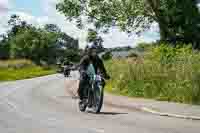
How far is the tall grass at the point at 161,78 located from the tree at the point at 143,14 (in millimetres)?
18239

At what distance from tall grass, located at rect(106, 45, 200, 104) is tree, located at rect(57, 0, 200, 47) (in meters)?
18.2

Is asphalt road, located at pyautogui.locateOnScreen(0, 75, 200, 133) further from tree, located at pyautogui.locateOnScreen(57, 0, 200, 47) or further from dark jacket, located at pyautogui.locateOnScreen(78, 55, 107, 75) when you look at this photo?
tree, located at pyautogui.locateOnScreen(57, 0, 200, 47)

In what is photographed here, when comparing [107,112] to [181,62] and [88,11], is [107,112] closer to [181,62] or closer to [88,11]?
[181,62]

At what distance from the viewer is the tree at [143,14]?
45.8 m

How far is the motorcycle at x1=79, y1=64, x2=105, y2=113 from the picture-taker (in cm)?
1607

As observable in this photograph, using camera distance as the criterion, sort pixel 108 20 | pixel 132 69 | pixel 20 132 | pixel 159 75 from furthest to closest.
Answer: pixel 108 20 → pixel 132 69 → pixel 159 75 → pixel 20 132

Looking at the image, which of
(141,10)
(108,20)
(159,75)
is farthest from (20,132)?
(108,20)

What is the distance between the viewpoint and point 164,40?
48.3 m

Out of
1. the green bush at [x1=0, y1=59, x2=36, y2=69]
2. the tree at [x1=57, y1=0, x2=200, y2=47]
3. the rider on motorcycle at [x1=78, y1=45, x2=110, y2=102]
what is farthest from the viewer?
the green bush at [x1=0, y1=59, x2=36, y2=69]

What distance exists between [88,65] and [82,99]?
109cm

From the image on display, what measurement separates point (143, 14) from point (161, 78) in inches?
975

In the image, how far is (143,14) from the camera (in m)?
46.2

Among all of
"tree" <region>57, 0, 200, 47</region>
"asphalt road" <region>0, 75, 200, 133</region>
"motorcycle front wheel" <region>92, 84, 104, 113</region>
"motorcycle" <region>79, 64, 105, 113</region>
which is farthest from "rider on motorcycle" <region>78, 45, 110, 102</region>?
"tree" <region>57, 0, 200, 47</region>

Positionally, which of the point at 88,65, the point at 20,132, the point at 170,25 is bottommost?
the point at 20,132
